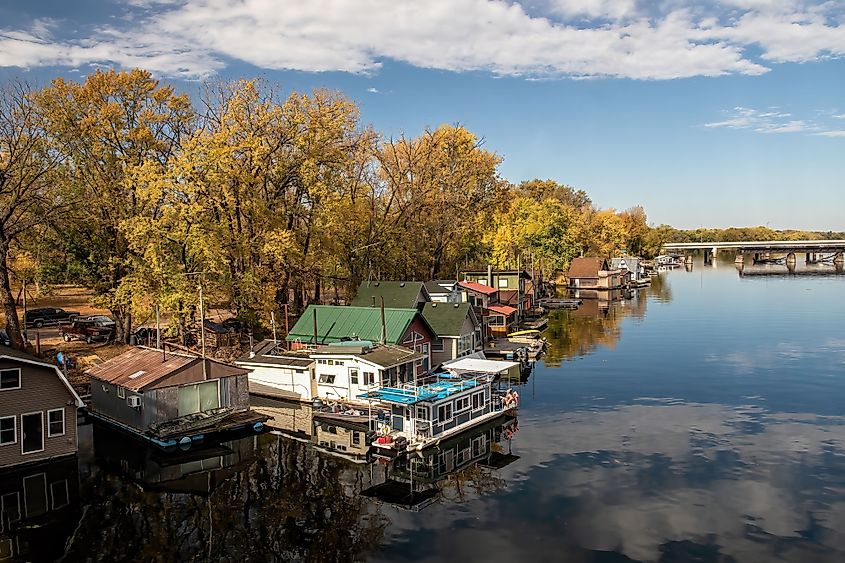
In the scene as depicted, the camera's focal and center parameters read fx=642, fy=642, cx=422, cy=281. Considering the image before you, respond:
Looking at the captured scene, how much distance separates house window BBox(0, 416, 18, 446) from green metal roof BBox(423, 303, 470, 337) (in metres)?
31.1

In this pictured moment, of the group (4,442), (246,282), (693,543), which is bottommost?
(693,543)

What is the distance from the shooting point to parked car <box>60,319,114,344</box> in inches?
2131

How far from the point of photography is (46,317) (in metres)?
64.0

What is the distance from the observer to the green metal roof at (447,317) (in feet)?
176

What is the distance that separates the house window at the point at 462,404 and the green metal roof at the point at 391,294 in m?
20.5

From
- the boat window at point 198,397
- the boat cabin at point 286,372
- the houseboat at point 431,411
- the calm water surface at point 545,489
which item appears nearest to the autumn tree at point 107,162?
the boat cabin at point 286,372

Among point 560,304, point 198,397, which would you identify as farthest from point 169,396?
point 560,304

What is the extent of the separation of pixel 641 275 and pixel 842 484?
129 m

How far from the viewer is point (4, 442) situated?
2927 cm

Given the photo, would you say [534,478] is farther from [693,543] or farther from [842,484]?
[842,484]

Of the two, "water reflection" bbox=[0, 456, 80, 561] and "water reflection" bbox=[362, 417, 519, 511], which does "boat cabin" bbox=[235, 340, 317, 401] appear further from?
"water reflection" bbox=[0, 456, 80, 561]

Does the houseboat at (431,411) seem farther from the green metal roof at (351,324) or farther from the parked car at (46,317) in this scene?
the parked car at (46,317)

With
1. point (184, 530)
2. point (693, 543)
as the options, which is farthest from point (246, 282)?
point (693, 543)

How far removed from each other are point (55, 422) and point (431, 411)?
18.8 meters
